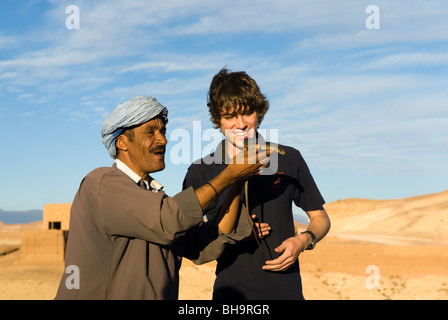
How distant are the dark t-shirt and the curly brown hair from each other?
1.18 ft

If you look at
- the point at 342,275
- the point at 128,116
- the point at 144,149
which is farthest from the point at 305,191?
the point at 342,275

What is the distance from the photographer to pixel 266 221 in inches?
144

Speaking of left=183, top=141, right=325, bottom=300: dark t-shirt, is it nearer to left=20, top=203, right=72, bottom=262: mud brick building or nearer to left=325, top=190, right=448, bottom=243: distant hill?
left=20, top=203, right=72, bottom=262: mud brick building

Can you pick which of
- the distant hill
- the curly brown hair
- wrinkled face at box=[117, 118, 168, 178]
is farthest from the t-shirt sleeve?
the distant hill

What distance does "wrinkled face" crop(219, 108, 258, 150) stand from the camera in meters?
3.62

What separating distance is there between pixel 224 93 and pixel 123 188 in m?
1.36

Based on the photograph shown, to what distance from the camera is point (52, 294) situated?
1769 centimetres

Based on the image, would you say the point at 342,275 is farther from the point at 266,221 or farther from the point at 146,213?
the point at 146,213

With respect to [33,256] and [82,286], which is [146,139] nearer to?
[82,286]

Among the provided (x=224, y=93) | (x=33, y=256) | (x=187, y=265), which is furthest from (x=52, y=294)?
(x=224, y=93)

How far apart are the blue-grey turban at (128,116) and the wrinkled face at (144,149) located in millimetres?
46

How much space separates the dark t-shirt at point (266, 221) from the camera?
354 cm

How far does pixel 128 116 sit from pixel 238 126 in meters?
0.95
